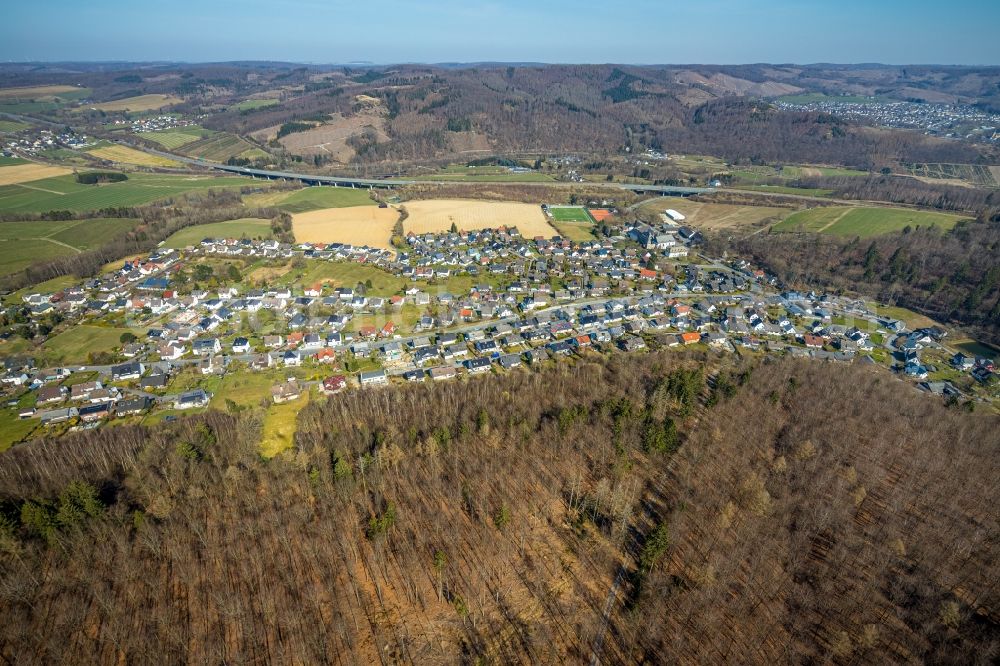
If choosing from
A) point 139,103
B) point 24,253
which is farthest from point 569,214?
point 139,103

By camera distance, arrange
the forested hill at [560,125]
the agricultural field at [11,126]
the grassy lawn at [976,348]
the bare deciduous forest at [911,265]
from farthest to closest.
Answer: the agricultural field at [11,126] < the forested hill at [560,125] < the bare deciduous forest at [911,265] < the grassy lawn at [976,348]

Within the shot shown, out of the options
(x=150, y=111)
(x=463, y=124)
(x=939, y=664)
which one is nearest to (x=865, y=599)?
(x=939, y=664)

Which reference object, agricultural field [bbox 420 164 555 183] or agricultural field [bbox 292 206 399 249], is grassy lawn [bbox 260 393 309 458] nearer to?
agricultural field [bbox 292 206 399 249]

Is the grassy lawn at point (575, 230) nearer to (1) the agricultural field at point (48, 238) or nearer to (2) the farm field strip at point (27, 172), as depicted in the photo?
(1) the agricultural field at point (48, 238)

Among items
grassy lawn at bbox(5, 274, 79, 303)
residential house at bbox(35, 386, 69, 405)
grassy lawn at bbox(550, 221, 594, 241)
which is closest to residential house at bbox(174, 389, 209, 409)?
residential house at bbox(35, 386, 69, 405)

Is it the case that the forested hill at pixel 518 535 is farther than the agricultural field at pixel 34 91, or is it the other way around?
the agricultural field at pixel 34 91

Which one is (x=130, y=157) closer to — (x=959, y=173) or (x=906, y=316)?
(x=906, y=316)

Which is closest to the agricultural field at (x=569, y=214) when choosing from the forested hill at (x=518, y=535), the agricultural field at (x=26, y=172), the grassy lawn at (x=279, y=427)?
the forested hill at (x=518, y=535)

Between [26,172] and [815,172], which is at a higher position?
[815,172]
